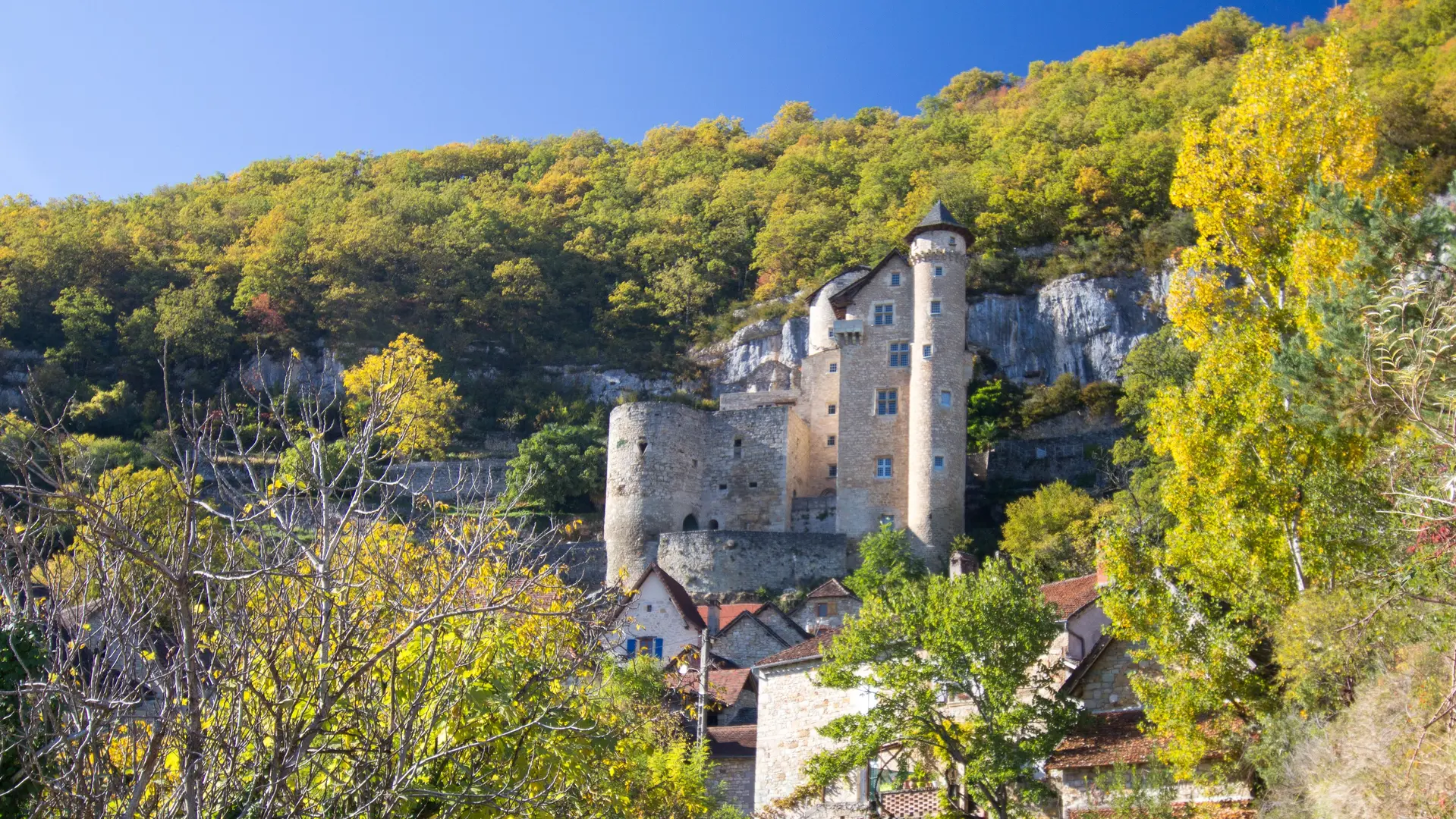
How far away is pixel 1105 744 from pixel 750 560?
2521cm

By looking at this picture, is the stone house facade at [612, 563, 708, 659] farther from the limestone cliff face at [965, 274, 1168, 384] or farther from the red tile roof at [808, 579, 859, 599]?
the limestone cliff face at [965, 274, 1168, 384]

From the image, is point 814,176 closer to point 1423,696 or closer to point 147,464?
point 147,464

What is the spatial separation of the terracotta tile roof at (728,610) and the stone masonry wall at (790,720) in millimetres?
8841

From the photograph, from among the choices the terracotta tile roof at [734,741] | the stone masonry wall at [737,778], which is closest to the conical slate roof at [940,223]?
the terracotta tile roof at [734,741]

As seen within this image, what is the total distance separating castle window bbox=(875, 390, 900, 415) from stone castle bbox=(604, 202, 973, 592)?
0.05m

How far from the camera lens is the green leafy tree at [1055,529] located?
1464 inches

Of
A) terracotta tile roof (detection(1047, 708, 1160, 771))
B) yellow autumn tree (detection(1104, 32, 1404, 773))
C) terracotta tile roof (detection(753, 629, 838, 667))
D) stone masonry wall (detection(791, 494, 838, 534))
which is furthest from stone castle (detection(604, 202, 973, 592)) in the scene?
Result: yellow autumn tree (detection(1104, 32, 1404, 773))

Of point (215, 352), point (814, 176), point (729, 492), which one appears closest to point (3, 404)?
point (215, 352)

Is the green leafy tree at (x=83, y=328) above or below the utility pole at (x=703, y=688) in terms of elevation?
above

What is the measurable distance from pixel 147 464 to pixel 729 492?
23484 millimetres

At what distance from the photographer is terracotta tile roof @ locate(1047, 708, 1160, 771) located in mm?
19328

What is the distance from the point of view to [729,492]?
4972cm

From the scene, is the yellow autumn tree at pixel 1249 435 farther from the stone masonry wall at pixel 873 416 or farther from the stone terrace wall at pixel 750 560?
the stone masonry wall at pixel 873 416

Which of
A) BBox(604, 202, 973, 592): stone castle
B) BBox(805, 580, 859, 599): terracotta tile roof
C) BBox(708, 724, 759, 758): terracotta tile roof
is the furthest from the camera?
BBox(604, 202, 973, 592): stone castle
